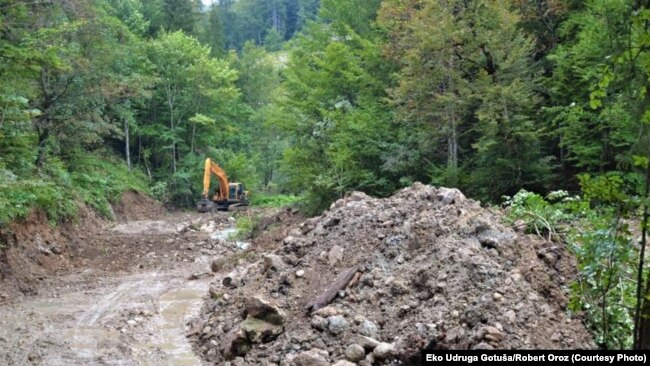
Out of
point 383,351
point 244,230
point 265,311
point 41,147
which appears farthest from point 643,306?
point 41,147

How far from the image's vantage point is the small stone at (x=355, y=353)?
4.86 meters

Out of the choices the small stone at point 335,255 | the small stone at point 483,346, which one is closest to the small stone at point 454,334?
the small stone at point 483,346

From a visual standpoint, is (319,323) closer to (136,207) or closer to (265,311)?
(265,311)

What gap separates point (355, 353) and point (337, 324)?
0.63m

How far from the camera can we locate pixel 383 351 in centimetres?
479

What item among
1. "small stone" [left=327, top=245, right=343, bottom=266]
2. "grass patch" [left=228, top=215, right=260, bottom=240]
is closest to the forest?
"grass patch" [left=228, top=215, right=260, bottom=240]

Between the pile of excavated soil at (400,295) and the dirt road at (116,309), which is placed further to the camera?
the dirt road at (116,309)

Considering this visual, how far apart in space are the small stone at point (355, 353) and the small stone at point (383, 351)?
4.5 inches

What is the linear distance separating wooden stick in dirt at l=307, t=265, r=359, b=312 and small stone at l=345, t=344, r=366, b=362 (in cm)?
118

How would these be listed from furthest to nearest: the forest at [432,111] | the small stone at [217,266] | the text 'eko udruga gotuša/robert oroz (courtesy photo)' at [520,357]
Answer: the small stone at [217,266]
the forest at [432,111]
the text 'eko udruga gotuša/robert oroz (courtesy photo)' at [520,357]

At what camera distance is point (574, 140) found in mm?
11906

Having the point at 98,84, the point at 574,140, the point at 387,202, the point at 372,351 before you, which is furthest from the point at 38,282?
the point at 574,140

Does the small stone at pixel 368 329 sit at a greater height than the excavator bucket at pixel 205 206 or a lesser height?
greater

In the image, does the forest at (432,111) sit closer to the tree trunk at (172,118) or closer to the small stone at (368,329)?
the small stone at (368,329)
